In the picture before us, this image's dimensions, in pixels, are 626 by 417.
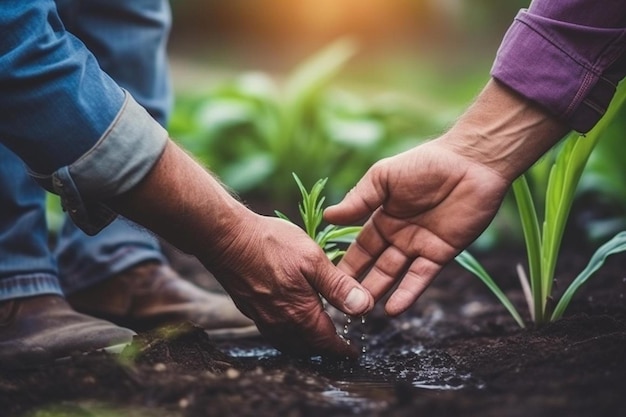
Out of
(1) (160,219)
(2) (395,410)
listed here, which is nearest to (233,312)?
(1) (160,219)

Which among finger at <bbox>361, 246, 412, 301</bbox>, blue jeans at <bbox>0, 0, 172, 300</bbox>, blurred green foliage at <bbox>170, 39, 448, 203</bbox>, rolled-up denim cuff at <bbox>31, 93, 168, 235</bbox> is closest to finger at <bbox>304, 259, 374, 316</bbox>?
finger at <bbox>361, 246, 412, 301</bbox>

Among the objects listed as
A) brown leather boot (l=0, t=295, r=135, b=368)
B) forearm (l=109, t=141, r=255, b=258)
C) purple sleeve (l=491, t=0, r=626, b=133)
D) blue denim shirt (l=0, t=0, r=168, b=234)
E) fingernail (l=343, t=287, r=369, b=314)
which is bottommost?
brown leather boot (l=0, t=295, r=135, b=368)

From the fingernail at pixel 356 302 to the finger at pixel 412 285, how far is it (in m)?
0.08

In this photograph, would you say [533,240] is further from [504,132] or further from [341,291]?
[341,291]

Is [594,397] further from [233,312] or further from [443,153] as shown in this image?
[233,312]

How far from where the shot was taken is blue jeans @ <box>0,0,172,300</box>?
7.36 ft

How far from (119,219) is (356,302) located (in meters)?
0.82

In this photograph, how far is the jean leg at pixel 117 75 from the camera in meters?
2.54

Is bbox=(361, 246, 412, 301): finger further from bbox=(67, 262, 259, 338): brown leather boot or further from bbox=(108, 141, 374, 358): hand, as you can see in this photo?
bbox=(67, 262, 259, 338): brown leather boot

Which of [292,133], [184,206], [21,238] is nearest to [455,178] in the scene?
[184,206]

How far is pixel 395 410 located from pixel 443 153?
79cm

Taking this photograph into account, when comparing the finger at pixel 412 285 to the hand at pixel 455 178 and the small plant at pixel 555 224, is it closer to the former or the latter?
the hand at pixel 455 178

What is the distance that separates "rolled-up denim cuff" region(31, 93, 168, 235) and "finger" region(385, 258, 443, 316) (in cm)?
68

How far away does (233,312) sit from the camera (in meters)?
2.48
